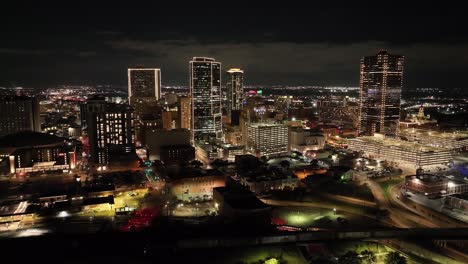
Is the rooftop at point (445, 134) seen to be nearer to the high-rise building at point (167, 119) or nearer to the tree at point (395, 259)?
the tree at point (395, 259)

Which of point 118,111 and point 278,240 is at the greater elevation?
point 118,111

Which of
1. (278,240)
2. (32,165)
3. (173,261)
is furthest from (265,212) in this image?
(32,165)

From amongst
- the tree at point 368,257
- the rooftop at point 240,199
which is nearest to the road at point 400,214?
the tree at point 368,257

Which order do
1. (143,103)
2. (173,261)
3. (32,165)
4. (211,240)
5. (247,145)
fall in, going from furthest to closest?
(143,103) → (247,145) → (32,165) → (211,240) → (173,261)

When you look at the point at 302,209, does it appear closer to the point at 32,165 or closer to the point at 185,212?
the point at 185,212

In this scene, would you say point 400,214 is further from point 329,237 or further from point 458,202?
point 329,237

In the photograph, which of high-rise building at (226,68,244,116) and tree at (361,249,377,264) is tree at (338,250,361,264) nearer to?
tree at (361,249,377,264)

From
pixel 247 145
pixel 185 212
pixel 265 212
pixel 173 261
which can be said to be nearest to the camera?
pixel 173 261
